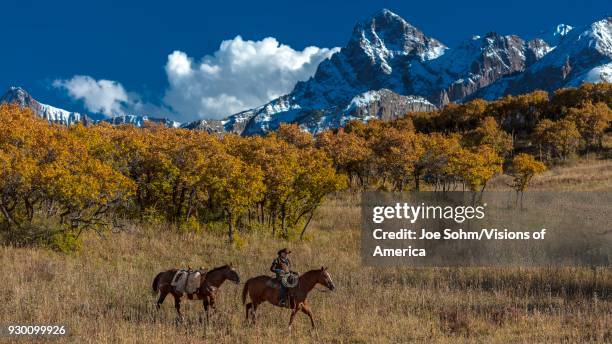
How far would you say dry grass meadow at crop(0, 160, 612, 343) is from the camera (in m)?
11.8

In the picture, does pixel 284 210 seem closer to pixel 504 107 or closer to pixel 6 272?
pixel 6 272

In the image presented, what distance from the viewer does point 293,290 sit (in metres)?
12.1

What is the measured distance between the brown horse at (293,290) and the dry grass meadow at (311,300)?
0.58 m

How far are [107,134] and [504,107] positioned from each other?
9007cm

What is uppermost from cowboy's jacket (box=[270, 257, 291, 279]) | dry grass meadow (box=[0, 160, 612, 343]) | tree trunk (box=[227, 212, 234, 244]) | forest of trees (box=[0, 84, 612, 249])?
forest of trees (box=[0, 84, 612, 249])

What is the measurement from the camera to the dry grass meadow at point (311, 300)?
38.8ft

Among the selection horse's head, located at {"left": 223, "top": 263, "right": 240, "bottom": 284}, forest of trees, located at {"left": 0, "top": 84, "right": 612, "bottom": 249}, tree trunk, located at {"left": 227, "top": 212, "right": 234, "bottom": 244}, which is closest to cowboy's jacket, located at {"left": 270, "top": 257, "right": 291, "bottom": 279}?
horse's head, located at {"left": 223, "top": 263, "right": 240, "bottom": 284}

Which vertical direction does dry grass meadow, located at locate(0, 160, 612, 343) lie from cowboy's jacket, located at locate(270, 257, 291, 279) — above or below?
below

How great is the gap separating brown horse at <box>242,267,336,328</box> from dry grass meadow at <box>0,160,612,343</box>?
582 mm

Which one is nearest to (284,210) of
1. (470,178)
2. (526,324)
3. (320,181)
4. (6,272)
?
(320,181)

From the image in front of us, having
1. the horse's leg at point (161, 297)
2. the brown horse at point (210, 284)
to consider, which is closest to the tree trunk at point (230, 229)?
the horse's leg at point (161, 297)

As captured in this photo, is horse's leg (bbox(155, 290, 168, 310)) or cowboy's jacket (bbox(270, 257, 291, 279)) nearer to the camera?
cowboy's jacket (bbox(270, 257, 291, 279))

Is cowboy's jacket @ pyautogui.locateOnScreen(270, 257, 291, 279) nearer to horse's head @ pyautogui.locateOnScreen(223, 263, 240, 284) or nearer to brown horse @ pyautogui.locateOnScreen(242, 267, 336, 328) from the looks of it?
brown horse @ pyautogui.locateOnScreen(242, 267, 336, 328)

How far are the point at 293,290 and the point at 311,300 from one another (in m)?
3.39
